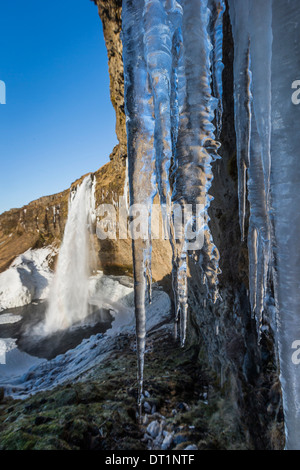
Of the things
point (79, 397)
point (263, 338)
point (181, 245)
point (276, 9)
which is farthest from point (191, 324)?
point (276, 9)

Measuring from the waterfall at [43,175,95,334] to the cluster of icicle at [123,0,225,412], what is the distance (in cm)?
719

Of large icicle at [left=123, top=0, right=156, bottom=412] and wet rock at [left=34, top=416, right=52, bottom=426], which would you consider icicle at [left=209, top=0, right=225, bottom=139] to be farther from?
wet rock at [left=34, top=416, right=52, bottom=426]

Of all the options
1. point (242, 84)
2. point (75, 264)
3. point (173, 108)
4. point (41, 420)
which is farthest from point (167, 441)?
point (75, 264)

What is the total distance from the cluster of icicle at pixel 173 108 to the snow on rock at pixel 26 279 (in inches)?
419

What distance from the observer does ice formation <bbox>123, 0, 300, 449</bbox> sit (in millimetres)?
1181


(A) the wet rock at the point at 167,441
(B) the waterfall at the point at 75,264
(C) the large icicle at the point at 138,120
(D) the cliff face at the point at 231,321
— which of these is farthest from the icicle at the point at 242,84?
(B) the waterfall at the point at 75,264

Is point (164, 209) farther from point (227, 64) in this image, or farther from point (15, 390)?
point (15, 390)

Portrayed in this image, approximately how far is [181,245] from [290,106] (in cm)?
97

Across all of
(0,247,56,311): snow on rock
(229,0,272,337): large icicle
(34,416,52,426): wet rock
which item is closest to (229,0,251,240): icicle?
(229,0,272,337): large icicle

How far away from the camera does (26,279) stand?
11.0 m

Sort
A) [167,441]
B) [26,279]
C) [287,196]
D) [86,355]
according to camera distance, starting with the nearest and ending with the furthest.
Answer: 1. [287,196]
2. [167,441]
3. [86,355]
4. [26,279]

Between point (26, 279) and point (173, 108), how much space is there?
11.6 meters

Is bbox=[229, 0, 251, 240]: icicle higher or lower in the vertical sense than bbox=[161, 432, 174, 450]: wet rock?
higher

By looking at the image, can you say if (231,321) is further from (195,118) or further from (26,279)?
(26,279)
